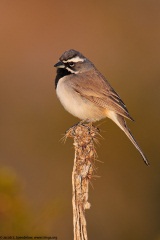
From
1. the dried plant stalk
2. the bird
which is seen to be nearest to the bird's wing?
the bird

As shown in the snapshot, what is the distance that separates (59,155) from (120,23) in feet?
30.4

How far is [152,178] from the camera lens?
31.1 ft

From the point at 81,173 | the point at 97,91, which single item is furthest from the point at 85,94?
the point at 81,173

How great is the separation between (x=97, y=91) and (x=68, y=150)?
2.57 m

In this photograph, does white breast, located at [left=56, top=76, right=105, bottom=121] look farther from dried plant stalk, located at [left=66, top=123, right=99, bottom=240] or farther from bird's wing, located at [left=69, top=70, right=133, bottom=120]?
dried plant stalk, located at [left=66, top=123, right=99, bottom=240]

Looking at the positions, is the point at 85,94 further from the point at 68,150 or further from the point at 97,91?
the point at 68,150

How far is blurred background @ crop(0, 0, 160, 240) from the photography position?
18.8ft

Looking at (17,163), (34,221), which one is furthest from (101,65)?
(34,221)

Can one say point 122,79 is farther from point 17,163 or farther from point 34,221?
point 34,221

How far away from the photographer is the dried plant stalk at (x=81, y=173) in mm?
4747

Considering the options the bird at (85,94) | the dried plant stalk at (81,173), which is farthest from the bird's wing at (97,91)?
→ the dried plant stalk at (81,173)

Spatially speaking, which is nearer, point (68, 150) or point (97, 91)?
point (97, 91)

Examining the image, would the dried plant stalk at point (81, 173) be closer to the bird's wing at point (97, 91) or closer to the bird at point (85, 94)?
the bird at point (85, 94)

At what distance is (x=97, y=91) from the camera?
7.69 metres
